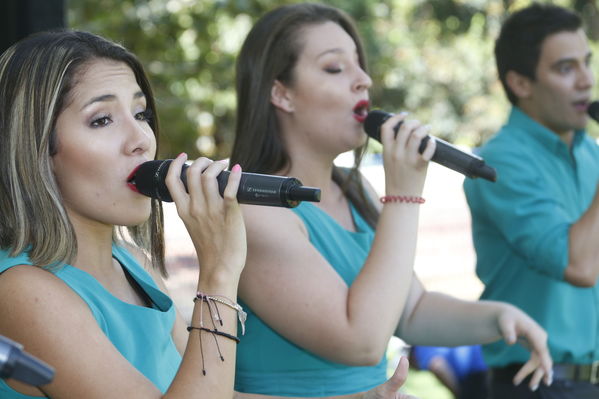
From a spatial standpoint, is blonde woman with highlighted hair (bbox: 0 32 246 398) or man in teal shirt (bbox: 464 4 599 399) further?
man in teal shirt (bbox: 464 4 599 399)

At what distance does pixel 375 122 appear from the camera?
2186 mm

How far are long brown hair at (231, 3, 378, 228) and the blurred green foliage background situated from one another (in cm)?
31

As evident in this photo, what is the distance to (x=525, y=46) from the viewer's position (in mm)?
3135

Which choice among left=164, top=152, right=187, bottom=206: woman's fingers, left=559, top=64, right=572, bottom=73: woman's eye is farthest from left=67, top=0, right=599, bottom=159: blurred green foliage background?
left=559, top=64, right=572, bottom=73: woman's eye

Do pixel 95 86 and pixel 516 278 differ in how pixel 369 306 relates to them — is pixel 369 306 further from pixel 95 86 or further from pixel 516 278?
pixel 516 278

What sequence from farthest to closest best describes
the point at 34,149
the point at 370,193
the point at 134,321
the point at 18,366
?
the point at 370,193, the point at 134,321, the point at 34,149, the point at 18,366

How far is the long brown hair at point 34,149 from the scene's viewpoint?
155cm

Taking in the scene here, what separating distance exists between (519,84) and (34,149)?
6.87ft

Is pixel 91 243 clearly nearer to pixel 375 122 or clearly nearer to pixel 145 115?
pixel 145 115

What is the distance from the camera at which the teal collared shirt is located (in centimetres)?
276

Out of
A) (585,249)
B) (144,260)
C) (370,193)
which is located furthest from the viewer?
(585,249)

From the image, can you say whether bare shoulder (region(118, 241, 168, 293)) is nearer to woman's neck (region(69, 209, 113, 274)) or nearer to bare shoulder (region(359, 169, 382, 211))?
woman's neck (region(69, 209, 113, 274))

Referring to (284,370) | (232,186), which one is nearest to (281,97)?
(284,370)

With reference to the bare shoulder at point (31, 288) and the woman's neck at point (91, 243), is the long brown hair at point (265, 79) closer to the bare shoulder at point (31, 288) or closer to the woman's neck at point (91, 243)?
the woman's neck at point (91, 243)
